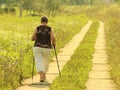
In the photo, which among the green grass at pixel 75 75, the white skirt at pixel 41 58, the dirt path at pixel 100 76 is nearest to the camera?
the green grass at pixel 75 75

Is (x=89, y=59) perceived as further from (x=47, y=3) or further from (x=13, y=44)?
(x=47, y=3)

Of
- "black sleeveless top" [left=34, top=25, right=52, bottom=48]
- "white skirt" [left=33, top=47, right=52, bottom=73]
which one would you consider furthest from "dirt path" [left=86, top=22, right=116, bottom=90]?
"black sleeveless top" [left=34, top=25, right=52, bottom=48]

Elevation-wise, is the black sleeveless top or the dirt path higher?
the black sleeveless top

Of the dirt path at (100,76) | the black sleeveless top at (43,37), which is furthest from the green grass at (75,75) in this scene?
the black sleeveless top at (43,37)

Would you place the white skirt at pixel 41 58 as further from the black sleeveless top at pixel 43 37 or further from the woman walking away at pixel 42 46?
the black sleeveless top at pixel 43 37

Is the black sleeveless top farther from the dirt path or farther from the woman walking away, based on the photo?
the dirt path

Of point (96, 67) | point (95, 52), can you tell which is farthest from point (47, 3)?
point (96, 67)

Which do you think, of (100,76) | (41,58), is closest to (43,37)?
(41,58)

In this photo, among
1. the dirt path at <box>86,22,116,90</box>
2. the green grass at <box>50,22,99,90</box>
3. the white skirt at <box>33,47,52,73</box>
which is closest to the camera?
the green grass at <box>50,22,99,90</box>

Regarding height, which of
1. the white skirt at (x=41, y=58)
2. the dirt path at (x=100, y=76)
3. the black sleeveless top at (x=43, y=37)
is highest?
the black sleeveless top at (x=43, y=37)

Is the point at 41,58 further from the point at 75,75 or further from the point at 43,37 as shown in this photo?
the point at 75,75

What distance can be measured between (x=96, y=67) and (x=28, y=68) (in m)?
2.43

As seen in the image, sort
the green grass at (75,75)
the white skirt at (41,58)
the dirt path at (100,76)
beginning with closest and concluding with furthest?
the green grass at (75,75)
the dirt path at (100,76)
the white skirt at (41,58)

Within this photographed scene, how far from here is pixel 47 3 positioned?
68062 mm
